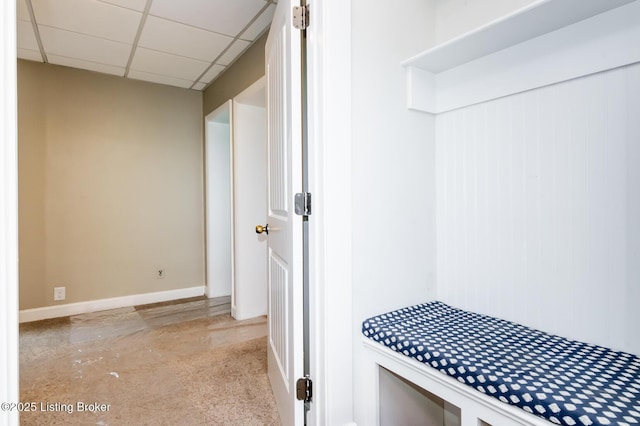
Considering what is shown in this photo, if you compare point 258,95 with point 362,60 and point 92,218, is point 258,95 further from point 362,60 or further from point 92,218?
point 92,218

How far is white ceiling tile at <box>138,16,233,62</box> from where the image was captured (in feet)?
7.58

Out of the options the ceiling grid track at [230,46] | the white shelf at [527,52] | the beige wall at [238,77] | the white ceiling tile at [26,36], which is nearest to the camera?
A: the white shelf at [527,52]

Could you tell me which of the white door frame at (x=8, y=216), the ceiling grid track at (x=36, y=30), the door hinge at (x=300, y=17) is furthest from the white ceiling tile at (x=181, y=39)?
the white door frame at (x=8, y=216)

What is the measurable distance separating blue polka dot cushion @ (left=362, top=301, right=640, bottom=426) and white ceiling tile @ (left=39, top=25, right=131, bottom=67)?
286 cm

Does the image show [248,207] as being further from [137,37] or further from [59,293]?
[59,293]

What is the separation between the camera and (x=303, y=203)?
1264 mm

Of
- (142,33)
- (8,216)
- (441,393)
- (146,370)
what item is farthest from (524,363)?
(142,33)

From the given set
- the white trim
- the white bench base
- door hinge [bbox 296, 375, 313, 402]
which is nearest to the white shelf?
the white trim

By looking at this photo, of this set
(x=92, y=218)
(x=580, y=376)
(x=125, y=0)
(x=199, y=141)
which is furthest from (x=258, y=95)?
(x=580, y=376)

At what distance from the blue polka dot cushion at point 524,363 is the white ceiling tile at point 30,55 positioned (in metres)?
3.40

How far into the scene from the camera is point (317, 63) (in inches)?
47.3

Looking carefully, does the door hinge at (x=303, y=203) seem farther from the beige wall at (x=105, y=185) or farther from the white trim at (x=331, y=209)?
the beige wall at (x=105, y=185)

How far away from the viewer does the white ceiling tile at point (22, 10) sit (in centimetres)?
202

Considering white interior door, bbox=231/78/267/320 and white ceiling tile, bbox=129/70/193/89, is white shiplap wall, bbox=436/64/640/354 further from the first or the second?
white ceiling tile, bbox=129/70/193/89
